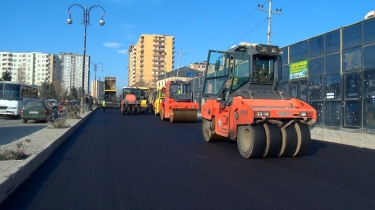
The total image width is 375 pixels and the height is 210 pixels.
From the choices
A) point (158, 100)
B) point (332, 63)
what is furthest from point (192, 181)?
point (158, 100)

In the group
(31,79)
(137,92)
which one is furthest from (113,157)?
(31,79)

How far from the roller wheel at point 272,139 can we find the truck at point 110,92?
4589 cm

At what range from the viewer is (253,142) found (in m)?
8.92

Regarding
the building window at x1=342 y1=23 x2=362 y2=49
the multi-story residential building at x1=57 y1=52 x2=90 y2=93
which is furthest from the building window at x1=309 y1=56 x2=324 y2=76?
the multi-story residential building at x1=57 y1=52 x2=90 y2=93

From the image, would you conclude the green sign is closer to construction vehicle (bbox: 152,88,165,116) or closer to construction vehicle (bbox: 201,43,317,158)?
construction vehicle (bbox: 201,43,317,158)

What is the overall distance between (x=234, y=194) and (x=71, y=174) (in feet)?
11.6

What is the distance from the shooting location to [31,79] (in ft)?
414

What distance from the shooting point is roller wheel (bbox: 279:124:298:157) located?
9250mm

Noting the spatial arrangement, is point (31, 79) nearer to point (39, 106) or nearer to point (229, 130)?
point (39, 106)

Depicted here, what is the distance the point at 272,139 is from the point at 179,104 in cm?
1403

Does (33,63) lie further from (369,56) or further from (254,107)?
(254,107)

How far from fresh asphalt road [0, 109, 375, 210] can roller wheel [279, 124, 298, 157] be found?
271 millimetres

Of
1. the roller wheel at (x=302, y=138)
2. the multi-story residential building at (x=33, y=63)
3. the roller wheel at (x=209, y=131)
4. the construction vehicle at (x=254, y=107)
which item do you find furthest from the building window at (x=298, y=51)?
the multi-story residential building at (x=33, y=63)

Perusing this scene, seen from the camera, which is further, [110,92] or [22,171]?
[110,92]
